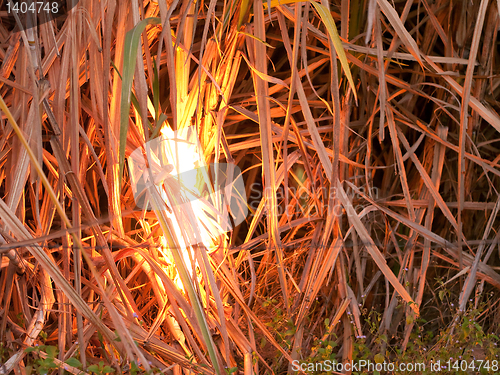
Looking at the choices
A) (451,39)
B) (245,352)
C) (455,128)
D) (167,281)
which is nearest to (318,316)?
(245,352)

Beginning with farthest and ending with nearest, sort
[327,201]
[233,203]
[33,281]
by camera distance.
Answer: [233,203] → [327,201] → [33,281]

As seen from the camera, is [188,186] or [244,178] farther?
[244,178]

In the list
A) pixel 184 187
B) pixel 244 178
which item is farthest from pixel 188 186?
pixel 244 178

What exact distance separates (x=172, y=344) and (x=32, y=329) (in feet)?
0.67

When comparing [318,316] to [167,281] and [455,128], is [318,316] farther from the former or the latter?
[455,128]

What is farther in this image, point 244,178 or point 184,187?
point 244,178

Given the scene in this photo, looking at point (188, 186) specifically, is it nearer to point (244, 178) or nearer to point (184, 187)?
point (184, 187)

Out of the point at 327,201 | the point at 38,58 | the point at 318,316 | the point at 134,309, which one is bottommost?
the point at 318,316

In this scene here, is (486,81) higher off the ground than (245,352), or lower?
higher

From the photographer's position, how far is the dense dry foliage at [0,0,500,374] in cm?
52

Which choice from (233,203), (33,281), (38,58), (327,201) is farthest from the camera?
(233,203)

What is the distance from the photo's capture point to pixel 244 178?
894 millimetres

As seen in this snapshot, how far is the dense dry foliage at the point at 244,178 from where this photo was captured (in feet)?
1.71

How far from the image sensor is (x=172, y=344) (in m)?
0.66
